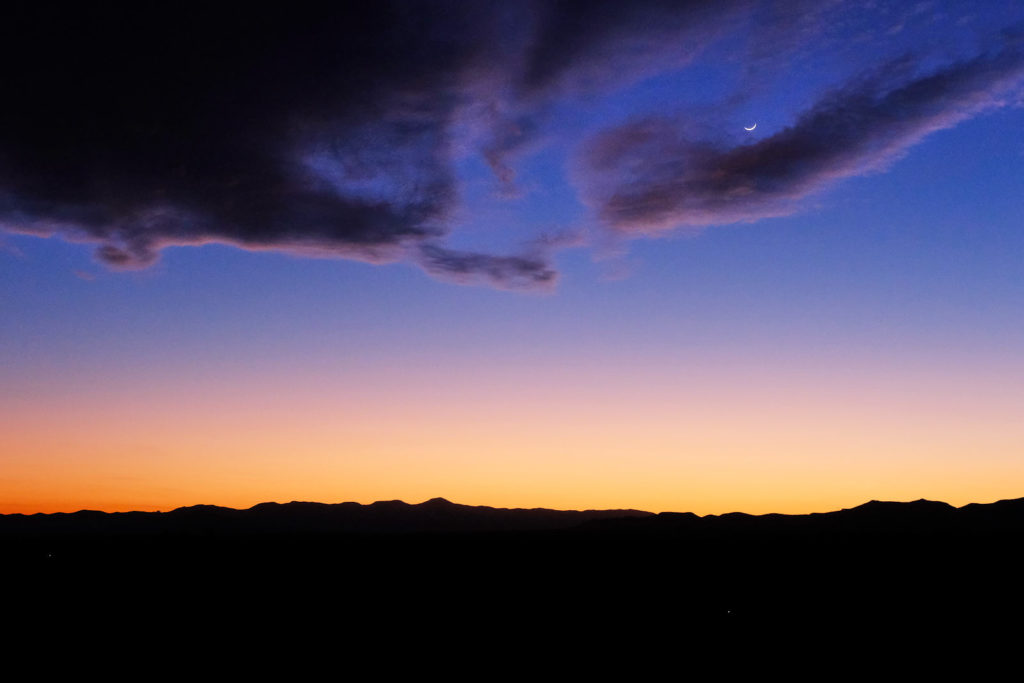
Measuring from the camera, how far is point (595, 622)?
29.5 m

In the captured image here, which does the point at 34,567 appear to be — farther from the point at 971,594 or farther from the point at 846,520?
the point at 846,520

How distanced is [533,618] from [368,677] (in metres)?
10.6

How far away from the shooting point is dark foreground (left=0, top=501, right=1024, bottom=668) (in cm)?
2661

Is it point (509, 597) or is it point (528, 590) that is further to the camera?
point (528, 590)

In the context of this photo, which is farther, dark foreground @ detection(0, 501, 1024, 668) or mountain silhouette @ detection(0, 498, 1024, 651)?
mountain silhouette @ detection(0, 498, 1024, 651)

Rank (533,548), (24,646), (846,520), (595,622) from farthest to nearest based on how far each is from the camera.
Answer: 1. (846,520)
2. (533,548)
3. (595,622)
4. (24,646)

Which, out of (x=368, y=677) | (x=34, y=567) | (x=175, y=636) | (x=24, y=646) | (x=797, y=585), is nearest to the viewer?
(x=368, y=677)

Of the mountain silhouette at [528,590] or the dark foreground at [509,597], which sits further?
the mountain silhouette at [528,590]

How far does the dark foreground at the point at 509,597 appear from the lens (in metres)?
26.6

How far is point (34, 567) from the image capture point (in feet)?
154

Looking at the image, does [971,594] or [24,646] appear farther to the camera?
[971,594]

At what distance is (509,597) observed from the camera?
3531 cm

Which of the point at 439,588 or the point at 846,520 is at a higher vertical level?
the point at 846,520

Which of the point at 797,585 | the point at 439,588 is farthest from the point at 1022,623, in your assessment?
the point at 439,588
